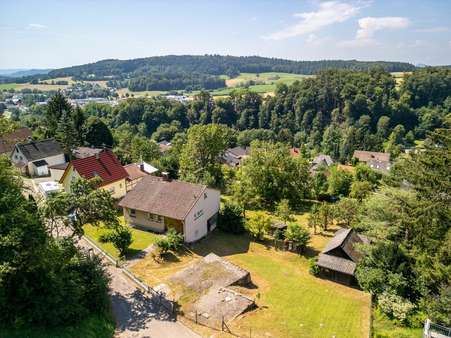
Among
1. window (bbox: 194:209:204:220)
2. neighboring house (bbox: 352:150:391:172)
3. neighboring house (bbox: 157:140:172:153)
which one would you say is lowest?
neighboring house (bbox: 352:150:391:172)

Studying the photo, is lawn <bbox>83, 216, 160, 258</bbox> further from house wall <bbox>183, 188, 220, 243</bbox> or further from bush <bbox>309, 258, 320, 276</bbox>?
bush <bbox>309, 258, 320, 276</bbox>

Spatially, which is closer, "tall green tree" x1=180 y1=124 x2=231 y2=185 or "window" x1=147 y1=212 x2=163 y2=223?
"window" x1=147 y1=212 x2=163 y2=223

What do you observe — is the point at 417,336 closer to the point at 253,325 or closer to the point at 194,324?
the point at 253,325

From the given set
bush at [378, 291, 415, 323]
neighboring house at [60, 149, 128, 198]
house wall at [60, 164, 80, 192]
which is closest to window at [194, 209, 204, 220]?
neighboring house at [60, 149, 128, 198]

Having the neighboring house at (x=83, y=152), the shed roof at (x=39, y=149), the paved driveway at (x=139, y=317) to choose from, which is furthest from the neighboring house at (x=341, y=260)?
the shed roof at (x=39, y=149)

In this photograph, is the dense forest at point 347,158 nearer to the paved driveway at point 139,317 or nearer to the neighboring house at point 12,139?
the neighboring house at point 12,139
